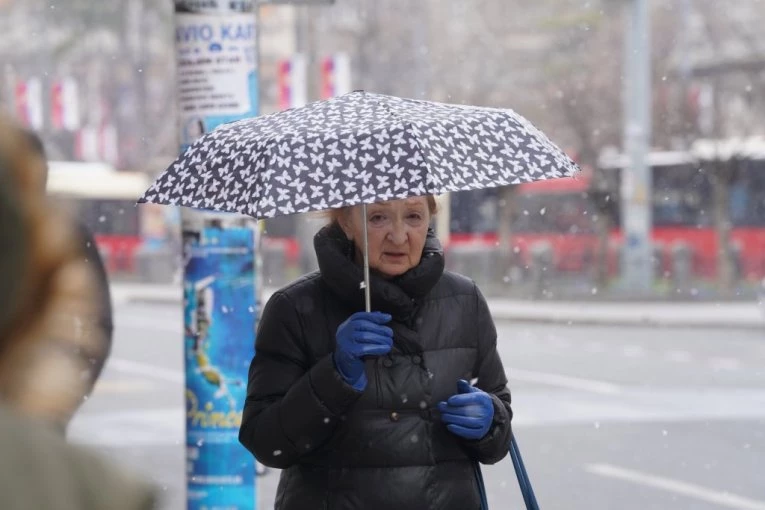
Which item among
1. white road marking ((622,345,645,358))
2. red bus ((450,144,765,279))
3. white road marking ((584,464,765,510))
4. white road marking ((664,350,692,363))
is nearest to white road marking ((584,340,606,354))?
white road marking ((622,345,645,358))

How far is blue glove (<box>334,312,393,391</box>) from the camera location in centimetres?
323

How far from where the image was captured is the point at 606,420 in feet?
41.8

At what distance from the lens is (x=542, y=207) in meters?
41.2

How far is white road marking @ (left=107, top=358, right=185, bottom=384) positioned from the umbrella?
1296cm

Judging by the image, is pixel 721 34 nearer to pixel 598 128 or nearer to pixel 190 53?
pixel 598 128

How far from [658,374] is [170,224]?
2850 cm

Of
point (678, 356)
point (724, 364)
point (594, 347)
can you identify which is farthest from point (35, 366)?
point (594, 347)

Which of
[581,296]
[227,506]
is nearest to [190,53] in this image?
[227,506]

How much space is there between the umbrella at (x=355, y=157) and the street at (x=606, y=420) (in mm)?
2279

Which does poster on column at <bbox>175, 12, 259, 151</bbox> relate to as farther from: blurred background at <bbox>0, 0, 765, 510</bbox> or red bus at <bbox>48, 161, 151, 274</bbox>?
red bus at <bbox>48, 161, 151, 274</bbox>

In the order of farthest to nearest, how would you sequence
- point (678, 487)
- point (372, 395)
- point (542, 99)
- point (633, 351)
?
point (542, 99) < point (633, 351) < point (678, 487) < point (372, 395)

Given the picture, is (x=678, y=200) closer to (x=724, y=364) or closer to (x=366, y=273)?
(x=724, y=364)

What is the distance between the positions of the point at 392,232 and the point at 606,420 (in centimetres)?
956

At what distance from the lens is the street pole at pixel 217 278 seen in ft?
18.2
